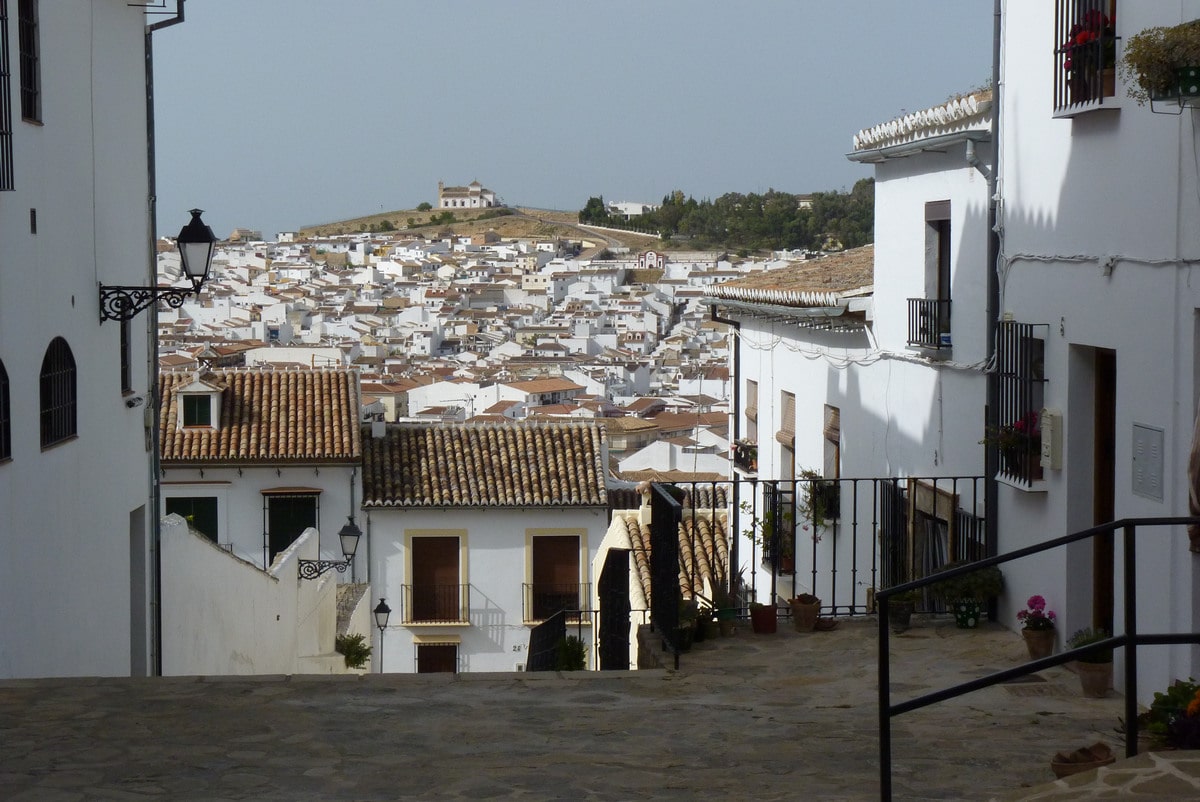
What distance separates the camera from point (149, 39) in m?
12.6

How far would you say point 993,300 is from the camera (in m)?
9.70

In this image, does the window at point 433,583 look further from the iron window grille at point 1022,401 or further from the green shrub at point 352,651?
the iron window grille at point 1022,401

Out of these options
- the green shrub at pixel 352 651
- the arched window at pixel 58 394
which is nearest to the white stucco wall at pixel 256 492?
the green shrub at pixel 352 651

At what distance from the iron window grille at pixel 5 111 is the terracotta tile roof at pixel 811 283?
7065mm

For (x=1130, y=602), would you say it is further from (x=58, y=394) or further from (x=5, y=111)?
(x=58, y=394)

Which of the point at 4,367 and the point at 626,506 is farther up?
the point at 4,367

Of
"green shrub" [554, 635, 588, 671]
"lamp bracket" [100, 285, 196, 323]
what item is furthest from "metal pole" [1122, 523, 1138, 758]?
"green shrub" [554, 635, 588, 671]

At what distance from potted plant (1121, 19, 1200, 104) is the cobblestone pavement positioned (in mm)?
2925

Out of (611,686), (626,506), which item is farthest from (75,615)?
(626,506)

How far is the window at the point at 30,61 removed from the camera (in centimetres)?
934

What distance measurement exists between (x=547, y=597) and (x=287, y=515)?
506cm

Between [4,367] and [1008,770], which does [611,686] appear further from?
[4,367]

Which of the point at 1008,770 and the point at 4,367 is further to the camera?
the point at 4,367

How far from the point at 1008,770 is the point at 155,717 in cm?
381
